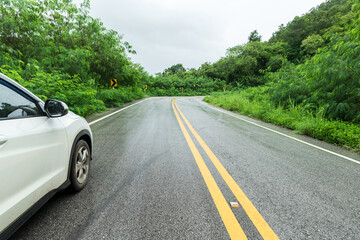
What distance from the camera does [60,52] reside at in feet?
32.9

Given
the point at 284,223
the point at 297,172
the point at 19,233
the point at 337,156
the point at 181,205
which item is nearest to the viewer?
the point at 19,233

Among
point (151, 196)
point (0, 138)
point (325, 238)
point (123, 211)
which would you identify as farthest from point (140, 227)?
point (325, 238)

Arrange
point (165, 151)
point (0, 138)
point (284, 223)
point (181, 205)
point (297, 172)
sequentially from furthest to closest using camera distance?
point (165, 151)
point (297, 172)
point (181, 205)
point (284, 223)
point (0, 138)

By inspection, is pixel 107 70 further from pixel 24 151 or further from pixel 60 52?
pixel 24 151

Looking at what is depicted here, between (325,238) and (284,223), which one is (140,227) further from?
(325,238)

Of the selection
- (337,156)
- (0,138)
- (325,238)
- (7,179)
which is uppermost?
(0,138)

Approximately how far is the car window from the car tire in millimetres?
745

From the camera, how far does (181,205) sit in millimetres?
2209

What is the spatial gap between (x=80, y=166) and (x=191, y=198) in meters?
1.60

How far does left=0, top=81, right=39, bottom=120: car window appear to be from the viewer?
160 centimetres

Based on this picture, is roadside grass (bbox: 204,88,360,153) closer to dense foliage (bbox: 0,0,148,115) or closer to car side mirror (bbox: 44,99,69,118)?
car side mirror (bbox: 44,99,69,118)

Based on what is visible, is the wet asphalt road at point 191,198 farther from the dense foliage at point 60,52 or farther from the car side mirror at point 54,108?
the dense foliage at point 60,52

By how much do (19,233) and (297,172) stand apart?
3.91 m

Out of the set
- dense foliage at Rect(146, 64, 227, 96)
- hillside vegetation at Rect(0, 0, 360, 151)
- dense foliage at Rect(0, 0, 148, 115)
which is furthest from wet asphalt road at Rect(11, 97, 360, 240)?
dense foliage at Rect(146, 64, 227, 96)
